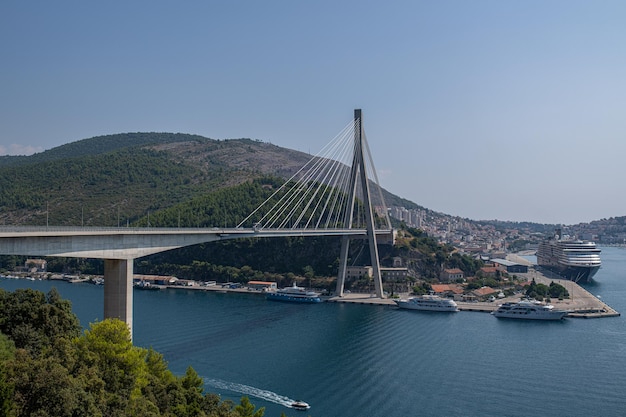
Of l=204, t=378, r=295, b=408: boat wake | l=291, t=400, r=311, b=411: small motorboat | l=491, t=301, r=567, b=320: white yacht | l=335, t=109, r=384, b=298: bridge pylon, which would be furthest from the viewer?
l=335, t=109, r=384, b=298: bridge pylon

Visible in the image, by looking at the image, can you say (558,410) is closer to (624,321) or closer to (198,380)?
(198,380)

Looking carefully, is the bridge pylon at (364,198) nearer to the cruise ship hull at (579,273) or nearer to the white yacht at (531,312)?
the white yacht at (531,312)

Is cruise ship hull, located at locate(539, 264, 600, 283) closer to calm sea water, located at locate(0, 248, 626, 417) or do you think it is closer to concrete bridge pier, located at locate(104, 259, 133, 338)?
calm sea water, located at locate(0, 248, 626, 417)

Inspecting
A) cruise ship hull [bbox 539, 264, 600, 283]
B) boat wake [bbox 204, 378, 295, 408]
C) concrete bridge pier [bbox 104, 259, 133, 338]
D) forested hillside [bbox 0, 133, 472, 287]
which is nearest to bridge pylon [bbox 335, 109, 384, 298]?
forested hillside [bbox 0, 133, 472, 287]

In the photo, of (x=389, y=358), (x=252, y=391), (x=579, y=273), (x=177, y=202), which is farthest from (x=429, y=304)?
(x=177, y=202)

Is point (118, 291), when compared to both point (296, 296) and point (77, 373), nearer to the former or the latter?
point (77, 373)

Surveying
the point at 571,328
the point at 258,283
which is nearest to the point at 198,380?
the point at 571,328

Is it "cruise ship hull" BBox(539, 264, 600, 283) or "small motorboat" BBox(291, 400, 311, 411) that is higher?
"cruise ship hull" BBox(539, 264, 600, 283)
